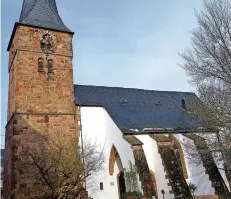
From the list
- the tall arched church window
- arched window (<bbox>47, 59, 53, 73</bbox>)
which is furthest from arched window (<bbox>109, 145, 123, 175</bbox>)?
arched window (<bbox>47, 59, 53, 73</bbox>)

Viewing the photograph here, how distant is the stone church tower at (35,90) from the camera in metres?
13.9

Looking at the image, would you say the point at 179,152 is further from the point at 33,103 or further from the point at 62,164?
the point at 33,103

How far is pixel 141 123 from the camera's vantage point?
62.4 ft

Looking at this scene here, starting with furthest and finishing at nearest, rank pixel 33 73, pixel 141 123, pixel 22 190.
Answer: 1. pixel 141 123
2. pixel 33 73
3. pixel 22 190

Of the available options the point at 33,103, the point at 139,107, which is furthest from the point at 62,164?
the point at 139,107

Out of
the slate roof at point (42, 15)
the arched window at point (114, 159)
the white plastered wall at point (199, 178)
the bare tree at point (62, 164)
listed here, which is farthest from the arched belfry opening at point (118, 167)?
the slate roof at point (42, 15)

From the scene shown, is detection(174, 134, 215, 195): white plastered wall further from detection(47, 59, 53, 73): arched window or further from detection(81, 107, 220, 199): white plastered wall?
detection(47, 59, 53, 73): arched window

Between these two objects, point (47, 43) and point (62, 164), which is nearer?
point (62, 164)

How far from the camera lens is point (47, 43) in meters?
16.9

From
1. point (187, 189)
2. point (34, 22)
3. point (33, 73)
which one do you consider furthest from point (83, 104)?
point (187, 189)

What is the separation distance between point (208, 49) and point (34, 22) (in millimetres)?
10529

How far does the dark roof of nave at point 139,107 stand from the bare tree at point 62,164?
3.05 metres

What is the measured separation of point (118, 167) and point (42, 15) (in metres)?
10.8

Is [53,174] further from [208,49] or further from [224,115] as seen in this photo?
[208,49]
